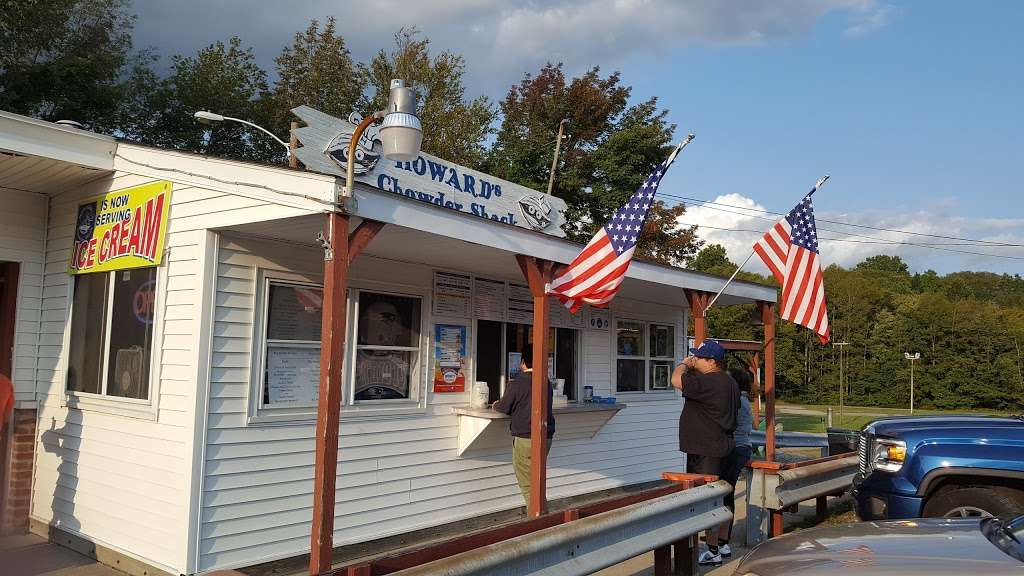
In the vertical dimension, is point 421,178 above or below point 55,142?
above

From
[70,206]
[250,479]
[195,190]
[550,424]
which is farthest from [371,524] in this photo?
[70,206]

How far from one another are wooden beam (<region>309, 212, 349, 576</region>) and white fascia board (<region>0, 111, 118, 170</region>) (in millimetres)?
3058

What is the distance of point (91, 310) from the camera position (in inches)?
291

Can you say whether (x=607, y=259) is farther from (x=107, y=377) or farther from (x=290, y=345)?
(x=107, y=377)

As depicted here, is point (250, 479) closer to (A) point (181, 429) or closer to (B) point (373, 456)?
(A) point (181, 429)

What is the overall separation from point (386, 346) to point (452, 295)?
1123 millimetres

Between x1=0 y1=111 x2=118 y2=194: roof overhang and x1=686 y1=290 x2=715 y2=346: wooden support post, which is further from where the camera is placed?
x1=686 y1=290 x2=715 y2=346: wooden support post

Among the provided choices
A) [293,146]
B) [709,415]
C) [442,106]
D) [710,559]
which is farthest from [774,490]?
[442,106]

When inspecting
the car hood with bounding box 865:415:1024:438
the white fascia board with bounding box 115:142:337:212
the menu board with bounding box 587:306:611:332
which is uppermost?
the white fascia board with bounding box 115:142:337:212

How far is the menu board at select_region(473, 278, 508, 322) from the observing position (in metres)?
9.18

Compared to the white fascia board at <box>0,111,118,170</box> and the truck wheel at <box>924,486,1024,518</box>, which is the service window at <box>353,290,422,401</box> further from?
the truck wheel at <box>924,486,1024,518</box>

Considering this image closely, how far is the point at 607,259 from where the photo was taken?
7438mm

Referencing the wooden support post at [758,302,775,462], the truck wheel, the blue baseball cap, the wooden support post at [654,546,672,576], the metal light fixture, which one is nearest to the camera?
the metal light fixture

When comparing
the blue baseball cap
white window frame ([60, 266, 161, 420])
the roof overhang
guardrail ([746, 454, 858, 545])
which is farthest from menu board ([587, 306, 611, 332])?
the roof overhang
